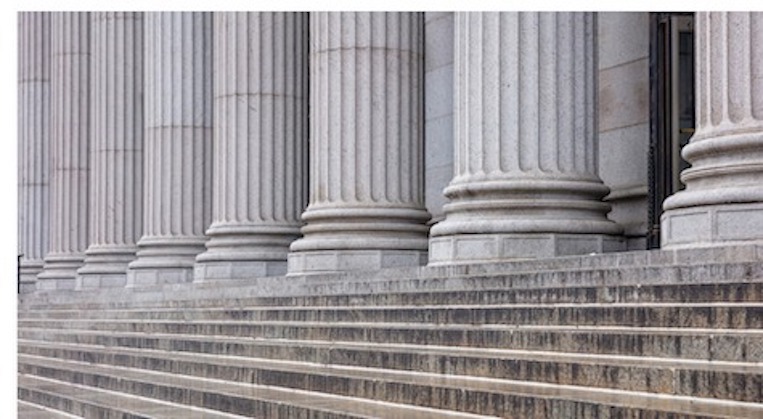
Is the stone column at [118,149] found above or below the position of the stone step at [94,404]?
above

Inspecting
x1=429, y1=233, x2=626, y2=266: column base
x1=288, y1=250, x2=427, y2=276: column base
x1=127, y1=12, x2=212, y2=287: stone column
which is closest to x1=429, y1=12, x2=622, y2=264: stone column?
x1=429, y1=233, x2=626, y2=266: column base

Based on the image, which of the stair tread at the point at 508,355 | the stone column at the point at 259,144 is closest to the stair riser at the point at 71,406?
the stair tread at the point at 508,355

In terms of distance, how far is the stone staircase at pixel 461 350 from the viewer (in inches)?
514

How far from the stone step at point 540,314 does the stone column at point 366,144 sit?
342 cm

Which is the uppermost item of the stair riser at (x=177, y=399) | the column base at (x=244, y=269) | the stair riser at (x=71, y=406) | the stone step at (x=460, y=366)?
the column base at (x=244, y=269)

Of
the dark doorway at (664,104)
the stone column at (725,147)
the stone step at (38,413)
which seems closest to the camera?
the stone column at (725,147)

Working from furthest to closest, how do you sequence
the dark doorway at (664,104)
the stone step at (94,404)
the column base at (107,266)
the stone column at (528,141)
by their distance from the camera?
1. the column base at (107,266)
2. the dark doorway at (664,104)
3. the stone column at (528,141)
4. the stone step at (94,404)

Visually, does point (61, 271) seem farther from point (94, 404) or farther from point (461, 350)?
point (461, 350)

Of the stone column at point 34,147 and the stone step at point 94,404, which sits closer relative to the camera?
the stone step at point 94,404

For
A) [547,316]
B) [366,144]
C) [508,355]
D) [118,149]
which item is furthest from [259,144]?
[508,355]

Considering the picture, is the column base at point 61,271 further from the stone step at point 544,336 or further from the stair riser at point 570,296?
the stair riser at point 570,296

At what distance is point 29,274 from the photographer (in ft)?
193

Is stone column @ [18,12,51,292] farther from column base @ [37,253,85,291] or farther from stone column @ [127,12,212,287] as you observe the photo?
stone column @ [127,12,212,287]

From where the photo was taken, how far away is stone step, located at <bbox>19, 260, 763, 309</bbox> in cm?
1593
